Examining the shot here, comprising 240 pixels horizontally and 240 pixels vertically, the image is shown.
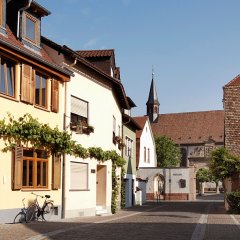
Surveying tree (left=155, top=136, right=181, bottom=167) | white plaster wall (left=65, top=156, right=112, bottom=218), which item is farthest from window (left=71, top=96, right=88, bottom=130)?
tree (left=155, top=136, right=181, bottom=167)

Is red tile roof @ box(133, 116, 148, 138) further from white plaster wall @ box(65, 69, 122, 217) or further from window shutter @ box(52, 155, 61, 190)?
window shutter @ box(52, 155, 61, 190)

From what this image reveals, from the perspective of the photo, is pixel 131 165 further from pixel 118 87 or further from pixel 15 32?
pixel 15 32

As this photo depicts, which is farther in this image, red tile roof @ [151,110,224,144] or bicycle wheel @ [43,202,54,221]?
red tile roof @ [151,110,224,144]

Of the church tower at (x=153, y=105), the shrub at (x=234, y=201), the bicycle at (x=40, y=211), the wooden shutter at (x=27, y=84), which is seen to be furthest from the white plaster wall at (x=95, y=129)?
the church tower at (x=153, y=105)

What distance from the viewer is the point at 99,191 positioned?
2856 cm

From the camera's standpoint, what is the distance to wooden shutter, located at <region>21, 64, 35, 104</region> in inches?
778

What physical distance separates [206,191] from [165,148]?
21438 mm

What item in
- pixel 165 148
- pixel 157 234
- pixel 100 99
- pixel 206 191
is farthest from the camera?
pixel 206 191

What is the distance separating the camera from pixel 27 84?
20.1 metres

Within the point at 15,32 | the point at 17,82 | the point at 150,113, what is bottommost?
the point at 17,82

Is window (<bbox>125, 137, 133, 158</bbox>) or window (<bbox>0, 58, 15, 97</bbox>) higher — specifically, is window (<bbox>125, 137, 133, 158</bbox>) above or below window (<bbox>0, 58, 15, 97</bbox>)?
below

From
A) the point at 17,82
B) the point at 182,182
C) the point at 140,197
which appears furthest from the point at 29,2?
the point at 182,182

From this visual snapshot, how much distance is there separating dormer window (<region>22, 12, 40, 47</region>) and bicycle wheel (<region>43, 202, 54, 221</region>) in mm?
6556

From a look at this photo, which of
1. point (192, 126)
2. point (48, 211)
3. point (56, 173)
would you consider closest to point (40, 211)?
point (48, 211)
